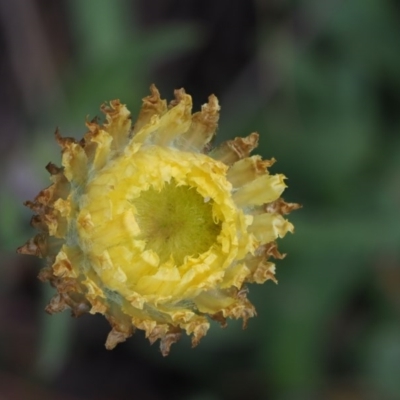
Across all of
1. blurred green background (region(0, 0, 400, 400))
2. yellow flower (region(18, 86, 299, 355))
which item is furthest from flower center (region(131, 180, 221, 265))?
blurred green background (region(0, 0, 400, 400))

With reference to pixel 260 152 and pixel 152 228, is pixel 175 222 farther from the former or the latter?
pixel 260 152

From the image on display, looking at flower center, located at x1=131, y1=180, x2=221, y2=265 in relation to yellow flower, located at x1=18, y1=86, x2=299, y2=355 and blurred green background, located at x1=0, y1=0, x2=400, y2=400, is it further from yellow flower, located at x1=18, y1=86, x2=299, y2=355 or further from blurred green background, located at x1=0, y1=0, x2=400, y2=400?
blurred green background, located at x1=0, y1=0, x2=400, y2=400

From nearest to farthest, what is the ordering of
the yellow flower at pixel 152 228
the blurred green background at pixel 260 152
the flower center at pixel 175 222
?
the yellow flower at pixel 152 228, the flower center at pixel 175 222, the blurred green background at pixel 260 152

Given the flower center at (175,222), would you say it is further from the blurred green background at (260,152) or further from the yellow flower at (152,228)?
the blurred green background at (260,152)

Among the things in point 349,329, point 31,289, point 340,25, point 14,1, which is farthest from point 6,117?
point 349,329

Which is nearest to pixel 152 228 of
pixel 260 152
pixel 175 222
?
pixel 175 222

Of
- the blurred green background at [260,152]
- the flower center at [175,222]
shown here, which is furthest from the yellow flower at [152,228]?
the blurred green background at [260,152]
